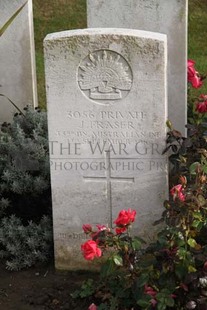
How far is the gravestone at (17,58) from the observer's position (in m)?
5.77

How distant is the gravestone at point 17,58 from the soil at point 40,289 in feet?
5.82

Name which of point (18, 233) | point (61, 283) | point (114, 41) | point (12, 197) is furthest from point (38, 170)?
point (114, 41)

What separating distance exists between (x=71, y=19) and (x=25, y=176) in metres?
6.25

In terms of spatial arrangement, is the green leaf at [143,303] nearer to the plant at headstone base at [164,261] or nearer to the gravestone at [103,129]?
the plant at headstone base at [164,261]

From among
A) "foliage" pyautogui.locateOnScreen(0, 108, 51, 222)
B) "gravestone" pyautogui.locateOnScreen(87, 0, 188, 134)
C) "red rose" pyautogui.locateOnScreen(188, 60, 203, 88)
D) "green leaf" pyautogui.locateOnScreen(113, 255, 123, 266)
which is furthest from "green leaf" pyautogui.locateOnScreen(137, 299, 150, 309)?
"gravestone" pyautogui.locateOnScreen(87, 0, 188, 134)

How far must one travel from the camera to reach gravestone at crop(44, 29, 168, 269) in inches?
161

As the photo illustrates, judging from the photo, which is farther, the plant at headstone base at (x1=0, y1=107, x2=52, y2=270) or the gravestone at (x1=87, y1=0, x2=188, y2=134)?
the gravestone at (x1=87, y1=0, x2=188, y2=134)

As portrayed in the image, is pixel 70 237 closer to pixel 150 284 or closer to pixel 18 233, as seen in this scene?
pixel 18 233

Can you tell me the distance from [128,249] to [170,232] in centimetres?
24

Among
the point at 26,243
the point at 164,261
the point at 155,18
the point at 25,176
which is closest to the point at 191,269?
the point at 164,261

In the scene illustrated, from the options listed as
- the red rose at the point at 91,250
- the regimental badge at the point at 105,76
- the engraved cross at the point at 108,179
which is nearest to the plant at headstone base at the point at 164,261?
the red rose at the point at 91,250

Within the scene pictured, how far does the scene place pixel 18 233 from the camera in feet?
15.3

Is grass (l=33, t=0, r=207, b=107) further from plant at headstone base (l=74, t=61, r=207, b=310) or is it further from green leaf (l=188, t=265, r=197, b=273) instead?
green leaf (l=188, t=265, r=197, b=273)

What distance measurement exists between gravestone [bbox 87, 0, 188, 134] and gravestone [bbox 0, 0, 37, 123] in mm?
657
